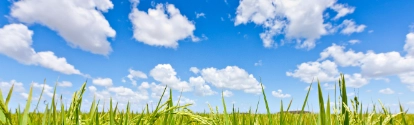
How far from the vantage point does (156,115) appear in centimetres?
125

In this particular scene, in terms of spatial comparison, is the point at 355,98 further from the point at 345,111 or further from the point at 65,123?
the point at 65,123

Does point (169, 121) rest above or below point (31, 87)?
below

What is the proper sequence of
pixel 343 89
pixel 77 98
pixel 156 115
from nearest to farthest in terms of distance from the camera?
pixel 343 89
pixel 77 98
pixel 156 115

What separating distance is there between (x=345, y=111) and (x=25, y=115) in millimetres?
985

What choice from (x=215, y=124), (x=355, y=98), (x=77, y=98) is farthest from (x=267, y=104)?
(x=77, y=98)

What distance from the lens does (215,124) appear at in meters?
1.32

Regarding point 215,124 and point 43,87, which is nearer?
point 43,87

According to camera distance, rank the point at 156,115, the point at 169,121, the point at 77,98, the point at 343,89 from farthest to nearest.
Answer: the point at 169,121
the point at 156,115
the point at 77,98
the point at 343,89

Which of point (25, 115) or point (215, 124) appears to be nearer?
point (25, 115)

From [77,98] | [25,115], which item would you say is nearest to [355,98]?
[77,98]

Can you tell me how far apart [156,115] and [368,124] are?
2.49 feet

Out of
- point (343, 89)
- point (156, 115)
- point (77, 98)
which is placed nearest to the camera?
point (343, 89)

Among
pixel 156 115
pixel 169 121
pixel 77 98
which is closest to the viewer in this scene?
pixel 77 98

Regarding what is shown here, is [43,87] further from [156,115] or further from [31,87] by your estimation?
[156,115]
